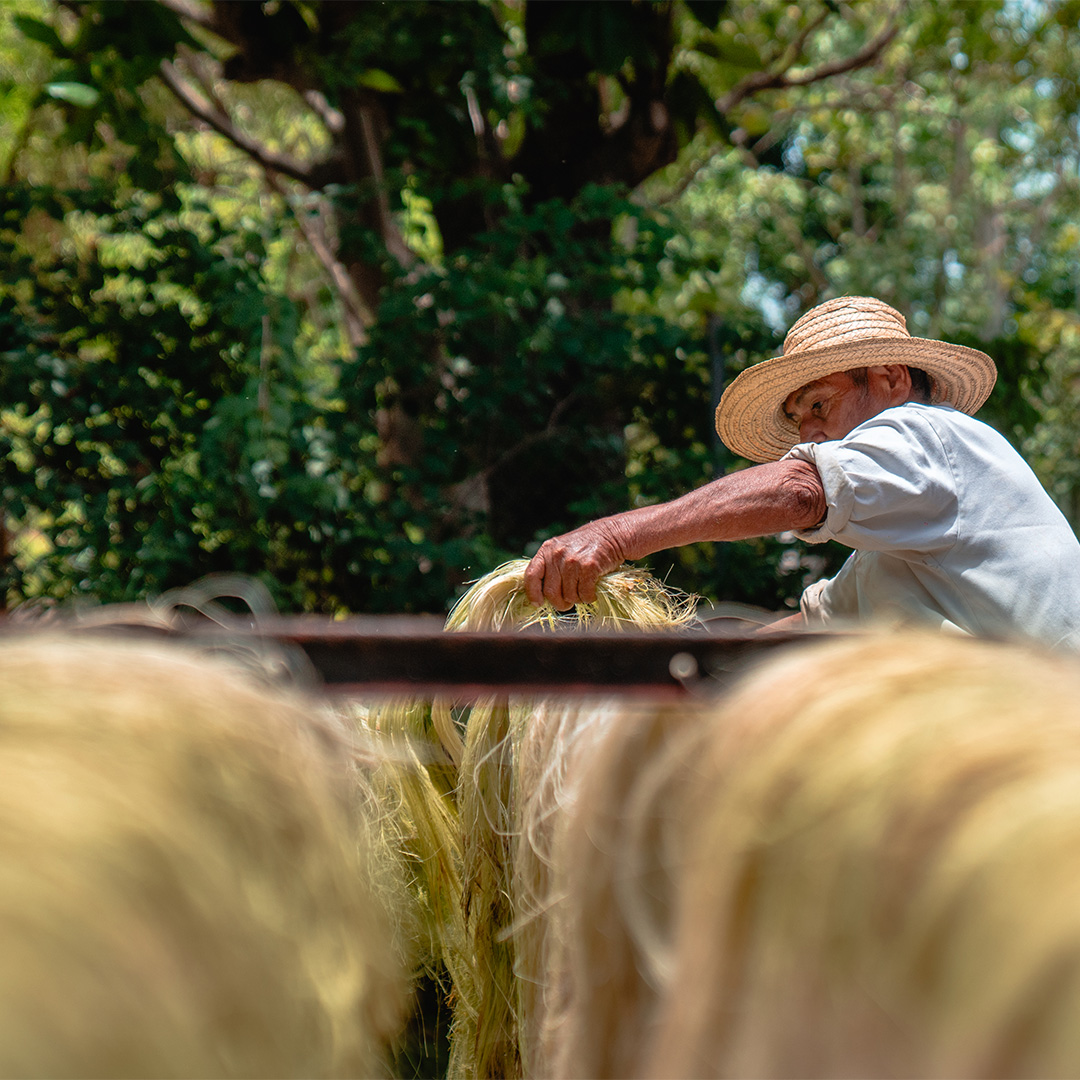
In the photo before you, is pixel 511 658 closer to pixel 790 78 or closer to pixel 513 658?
pixel 513 658

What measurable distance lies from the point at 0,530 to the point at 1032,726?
390cm

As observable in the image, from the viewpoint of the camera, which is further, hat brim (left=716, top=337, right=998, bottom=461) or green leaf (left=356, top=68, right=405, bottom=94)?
green leaf (left=356, top=68, right=405, bottom=94)

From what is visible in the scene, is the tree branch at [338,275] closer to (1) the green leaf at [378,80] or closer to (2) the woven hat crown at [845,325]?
(1) the green leaf at [378,80]

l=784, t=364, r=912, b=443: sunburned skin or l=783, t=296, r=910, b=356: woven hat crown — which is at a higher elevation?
l=783, t=296, r=910, b=356: woven hat crown

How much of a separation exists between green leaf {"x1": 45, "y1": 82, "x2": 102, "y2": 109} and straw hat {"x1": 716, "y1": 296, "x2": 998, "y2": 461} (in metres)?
2.41

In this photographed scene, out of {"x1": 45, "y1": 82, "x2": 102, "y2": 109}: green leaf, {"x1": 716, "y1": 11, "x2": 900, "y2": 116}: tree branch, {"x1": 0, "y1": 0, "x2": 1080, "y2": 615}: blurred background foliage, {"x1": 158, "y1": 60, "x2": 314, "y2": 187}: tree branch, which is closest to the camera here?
{"x1": 45, "y1": 82, "x2": 102, "y2": 109}: green leaf

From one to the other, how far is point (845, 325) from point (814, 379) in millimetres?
106

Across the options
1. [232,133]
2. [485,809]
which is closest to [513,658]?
[485,809]

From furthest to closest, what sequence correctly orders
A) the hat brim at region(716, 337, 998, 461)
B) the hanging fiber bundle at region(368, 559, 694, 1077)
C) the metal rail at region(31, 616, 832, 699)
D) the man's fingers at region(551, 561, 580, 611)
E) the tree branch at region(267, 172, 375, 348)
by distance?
the tree branch at region(267, 172, 375, 348) < the hat brim at region(716, 337, 998, 461) < the man's fingers at region(551, 561, 580, 611) < the hanging fiber bundle at region(368, 559, 694, 1077) < the metal rail at region(31, 616, 832, 699)

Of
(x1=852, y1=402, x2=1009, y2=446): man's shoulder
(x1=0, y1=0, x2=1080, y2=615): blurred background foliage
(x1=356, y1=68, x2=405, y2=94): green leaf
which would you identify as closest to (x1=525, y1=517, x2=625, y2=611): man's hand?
(x1=852, y1=402, x2=1009, y2=446): man's shoulder

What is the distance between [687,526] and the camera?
1351 millimetres

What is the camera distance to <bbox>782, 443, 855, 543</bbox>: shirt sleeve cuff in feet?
4.36

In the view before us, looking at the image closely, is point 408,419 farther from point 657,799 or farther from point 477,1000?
point 657,799

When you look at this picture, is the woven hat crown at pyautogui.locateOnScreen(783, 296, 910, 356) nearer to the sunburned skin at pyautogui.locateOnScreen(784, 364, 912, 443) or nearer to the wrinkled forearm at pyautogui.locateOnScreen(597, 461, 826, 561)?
the sunburned skin at pyautogui.locateOnScreen(784, 364, 912, 443)
